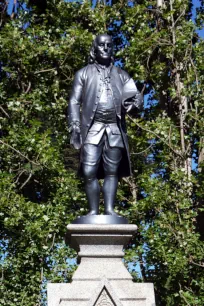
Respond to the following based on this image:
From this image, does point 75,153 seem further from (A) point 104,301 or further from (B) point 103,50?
(A) point 104,301

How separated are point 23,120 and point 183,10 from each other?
3997mm

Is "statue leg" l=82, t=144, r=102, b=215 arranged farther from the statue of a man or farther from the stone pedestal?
the stone pedestal

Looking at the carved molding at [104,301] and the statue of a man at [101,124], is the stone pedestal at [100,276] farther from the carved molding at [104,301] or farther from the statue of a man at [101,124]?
the statue of a man at [101,124]

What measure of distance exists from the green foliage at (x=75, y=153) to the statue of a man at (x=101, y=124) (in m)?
4.33

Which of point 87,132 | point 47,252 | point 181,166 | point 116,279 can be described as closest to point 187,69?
point 181,166

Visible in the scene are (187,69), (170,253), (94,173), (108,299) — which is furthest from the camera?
(187,69)

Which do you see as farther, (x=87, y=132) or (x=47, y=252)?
(x=47, y=252)

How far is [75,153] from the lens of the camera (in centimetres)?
1343

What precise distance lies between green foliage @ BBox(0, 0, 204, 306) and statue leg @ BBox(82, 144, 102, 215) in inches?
172

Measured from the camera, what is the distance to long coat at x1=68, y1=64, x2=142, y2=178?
6.53 meters

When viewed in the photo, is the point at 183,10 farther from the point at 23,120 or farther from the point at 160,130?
the point at 23,120

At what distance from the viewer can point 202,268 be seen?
35.6 ft

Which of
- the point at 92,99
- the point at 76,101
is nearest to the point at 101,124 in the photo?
the point at 92,99

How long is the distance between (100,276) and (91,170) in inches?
43.8
